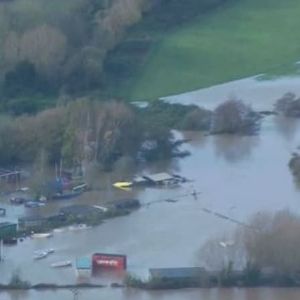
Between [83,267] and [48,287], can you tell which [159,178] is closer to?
[83,267]

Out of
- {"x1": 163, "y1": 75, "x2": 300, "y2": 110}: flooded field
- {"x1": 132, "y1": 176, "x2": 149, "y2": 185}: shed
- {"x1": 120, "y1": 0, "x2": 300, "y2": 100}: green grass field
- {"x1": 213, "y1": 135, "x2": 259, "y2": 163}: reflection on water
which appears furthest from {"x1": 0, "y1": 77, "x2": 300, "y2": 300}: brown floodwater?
{"x1": 120, "y1": 0, "x2": 300, "y2": 100}: green grass field

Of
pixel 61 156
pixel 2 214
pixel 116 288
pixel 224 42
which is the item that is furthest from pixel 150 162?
pixel 224 42

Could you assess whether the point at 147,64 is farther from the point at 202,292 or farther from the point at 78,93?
the point at 202,292

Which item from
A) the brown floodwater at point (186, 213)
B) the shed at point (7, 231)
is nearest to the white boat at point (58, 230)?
the brown floodwater at point (186, 213)

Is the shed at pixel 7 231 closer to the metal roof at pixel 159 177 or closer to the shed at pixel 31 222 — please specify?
the shed at pixel 31 222

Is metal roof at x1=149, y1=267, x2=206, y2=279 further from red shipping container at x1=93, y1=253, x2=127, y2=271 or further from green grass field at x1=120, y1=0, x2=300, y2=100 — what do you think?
green grass field at x1=120, y1=0, x2=300, y2=100
